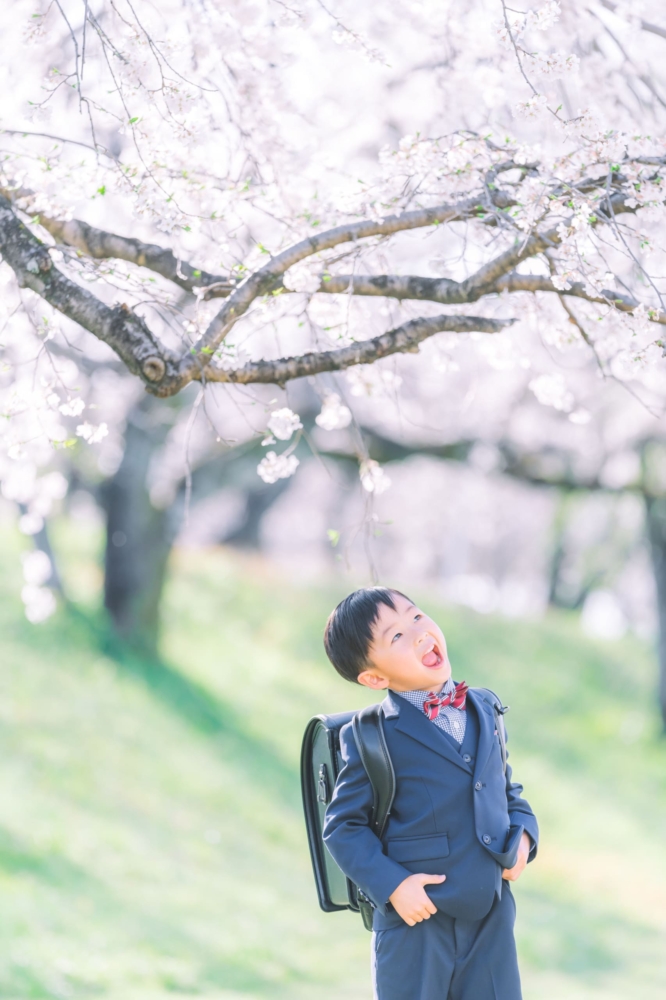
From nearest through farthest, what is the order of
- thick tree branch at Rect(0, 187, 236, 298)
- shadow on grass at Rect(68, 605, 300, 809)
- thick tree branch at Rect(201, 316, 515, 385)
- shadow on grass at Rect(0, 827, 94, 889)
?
1. thick tree branch at Rect(201, 316, 515, 385)
2. thick tree branch at Rect(0, 187, 236, 298)
3. shadow on grass at Rect(0, 827, 94, 889)
4. shadow on grass at Rect(68, 605, 300, 809)

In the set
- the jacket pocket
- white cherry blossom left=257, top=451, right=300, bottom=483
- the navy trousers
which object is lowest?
the navy trousers

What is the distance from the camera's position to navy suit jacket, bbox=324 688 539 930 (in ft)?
7.64

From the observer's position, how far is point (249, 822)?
8.32 meters

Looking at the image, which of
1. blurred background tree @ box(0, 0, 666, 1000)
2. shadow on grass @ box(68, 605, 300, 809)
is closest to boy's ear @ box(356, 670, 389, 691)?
blurred background tree @ box(0, 0, 666, 1000)

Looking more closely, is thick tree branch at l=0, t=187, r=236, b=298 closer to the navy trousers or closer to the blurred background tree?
the blurred background tree

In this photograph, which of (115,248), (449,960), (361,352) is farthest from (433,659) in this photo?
(115,248)

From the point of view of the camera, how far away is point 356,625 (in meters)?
2.48

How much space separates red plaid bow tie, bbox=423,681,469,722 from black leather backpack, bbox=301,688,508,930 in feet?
0.28

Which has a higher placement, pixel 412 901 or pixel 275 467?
pixel 275 467

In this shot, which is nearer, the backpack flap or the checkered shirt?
the checkered shirt

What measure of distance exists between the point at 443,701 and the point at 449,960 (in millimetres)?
560

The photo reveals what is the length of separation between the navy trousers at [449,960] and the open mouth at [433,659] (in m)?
0.53

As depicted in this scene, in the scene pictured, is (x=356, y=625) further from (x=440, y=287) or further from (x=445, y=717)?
(x=440, y=287)

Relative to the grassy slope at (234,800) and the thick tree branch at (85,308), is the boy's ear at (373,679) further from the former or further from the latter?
the grassy slope at (234,800)
